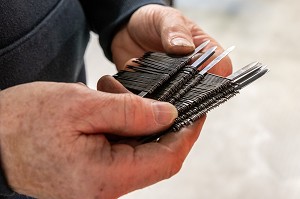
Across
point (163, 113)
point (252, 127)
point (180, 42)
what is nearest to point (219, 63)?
point (180, 42)

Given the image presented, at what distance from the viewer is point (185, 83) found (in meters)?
0.56

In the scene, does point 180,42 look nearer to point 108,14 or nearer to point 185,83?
point 185,83

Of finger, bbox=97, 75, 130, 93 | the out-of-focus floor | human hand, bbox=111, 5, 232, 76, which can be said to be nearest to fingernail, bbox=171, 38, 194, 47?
human hand, bbox=111, 5, 232, 76

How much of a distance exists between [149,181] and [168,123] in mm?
65

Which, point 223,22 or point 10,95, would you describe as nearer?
point 10,95

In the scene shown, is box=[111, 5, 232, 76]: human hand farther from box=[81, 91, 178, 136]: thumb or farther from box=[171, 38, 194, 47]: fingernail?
box=[81, 91, 178, 136]: thumb

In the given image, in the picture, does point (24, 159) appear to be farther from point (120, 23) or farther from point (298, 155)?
point (298, 155)

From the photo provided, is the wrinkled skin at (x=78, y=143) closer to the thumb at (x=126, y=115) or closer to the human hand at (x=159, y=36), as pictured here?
the thumb at (x=126, y=115)

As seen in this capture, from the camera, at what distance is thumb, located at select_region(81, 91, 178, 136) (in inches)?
17.7

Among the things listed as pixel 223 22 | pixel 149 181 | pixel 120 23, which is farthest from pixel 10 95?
pixel 223 22

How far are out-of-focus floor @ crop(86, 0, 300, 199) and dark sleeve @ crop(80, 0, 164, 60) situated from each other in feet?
1.51

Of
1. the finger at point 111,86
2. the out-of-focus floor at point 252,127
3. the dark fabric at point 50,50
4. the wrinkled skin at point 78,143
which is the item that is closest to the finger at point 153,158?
the wrinkled skin at point 78,143

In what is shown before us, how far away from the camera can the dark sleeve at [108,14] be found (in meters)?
0.76

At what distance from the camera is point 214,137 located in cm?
124
